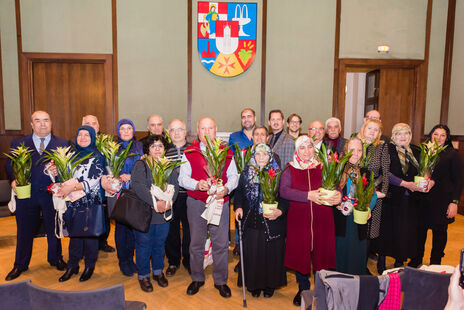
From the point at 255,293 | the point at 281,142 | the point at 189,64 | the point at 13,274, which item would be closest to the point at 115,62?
the point at 189,64

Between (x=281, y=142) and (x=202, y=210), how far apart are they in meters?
1.42

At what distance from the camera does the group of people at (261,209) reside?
247cm

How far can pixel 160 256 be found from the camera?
295cm

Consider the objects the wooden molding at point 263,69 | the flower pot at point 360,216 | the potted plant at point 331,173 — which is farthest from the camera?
the wooden molding at point 263,69

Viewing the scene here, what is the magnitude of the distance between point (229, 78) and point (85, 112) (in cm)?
288

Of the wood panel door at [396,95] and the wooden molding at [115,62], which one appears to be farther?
the wood panel door at [396,95]

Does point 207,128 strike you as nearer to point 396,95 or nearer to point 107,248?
point 107,248

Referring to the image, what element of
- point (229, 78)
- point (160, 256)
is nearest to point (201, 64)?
point (229, 78)

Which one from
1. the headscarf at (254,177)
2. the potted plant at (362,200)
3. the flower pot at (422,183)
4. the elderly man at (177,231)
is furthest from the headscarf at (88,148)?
the flower pot at (422,183)

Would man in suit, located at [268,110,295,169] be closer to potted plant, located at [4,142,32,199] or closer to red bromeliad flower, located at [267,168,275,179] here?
red bromeliad flower, located at [267,168,275,179]

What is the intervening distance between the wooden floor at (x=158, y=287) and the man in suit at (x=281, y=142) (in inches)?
50.1

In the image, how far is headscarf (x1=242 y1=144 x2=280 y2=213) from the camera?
257cm

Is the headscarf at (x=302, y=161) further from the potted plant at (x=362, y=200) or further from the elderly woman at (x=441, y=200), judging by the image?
the elderly woman at (x=441, y=200)

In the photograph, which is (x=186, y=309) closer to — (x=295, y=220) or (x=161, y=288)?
(x=161, y=288)
